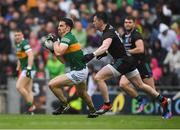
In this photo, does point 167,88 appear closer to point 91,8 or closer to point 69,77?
point 91,8

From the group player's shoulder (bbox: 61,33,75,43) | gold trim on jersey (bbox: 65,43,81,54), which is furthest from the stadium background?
player's shoulder (bbox: 61,33,75,43)

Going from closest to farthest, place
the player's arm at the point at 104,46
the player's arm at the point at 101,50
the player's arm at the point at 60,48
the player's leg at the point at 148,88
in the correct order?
the player's arm at the point at 101,50, the player's arm at the point at 104,46, the player's arm at the point at 60,48, the player's leg at the point at 148,88

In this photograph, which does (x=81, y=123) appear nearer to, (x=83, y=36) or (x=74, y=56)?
(x=74, y=56)

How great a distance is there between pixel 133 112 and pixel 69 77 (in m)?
6.62

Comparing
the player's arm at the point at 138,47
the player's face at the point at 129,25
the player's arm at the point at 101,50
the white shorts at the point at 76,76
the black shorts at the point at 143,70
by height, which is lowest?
the black shorts at the point at 143,70

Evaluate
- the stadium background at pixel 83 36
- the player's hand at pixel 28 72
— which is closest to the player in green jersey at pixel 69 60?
the player's hand at pixel 28 72

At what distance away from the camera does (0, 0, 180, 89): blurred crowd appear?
25.5 m

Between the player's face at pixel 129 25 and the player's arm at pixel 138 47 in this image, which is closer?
the player's arm at pixel 138 47

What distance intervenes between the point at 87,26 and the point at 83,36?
1.09 meters

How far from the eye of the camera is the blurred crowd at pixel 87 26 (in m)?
25.5

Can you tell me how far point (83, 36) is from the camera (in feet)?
86.5

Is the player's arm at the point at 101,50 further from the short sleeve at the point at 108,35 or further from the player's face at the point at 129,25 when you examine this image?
the player's face at the point at 129,25

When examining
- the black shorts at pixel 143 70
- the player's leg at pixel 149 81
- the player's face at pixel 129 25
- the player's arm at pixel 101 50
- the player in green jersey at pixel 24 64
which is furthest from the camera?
the player in green jersey at pixel 24 64

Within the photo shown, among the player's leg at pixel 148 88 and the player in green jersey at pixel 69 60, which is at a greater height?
the player in green jersey at pixel 69 60
